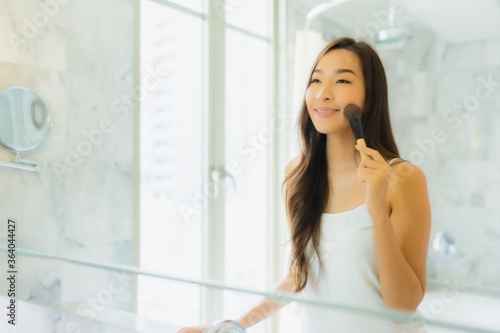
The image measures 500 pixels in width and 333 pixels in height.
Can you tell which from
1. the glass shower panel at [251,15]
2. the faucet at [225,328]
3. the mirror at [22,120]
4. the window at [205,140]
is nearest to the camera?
the faucet at [225,328]

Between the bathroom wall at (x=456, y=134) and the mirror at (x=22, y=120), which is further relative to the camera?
the bathroom wall at (x=456, y=134)

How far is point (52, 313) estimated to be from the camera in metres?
0.75

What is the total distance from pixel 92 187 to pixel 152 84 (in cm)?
36

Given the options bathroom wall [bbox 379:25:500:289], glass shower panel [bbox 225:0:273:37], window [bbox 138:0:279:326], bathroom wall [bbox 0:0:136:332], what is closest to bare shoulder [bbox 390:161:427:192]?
bathroom wall [bbox 0:0:136:332]

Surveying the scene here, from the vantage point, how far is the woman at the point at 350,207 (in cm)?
58

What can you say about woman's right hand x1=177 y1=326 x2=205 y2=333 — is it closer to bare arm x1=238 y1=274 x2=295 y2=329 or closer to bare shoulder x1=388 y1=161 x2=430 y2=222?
bare arm x1=238 y1=274 x2=295 y2=329

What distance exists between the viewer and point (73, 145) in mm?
966

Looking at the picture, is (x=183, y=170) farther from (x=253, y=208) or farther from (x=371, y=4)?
(x=371, y=4)

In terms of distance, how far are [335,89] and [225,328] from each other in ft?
1.19

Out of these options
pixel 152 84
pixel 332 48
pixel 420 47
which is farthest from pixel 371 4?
pixel 332 48

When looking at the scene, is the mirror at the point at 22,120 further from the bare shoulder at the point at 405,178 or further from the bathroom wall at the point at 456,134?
the bathroom wall at the point at 456,134

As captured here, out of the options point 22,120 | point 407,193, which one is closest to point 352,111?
point 407,193

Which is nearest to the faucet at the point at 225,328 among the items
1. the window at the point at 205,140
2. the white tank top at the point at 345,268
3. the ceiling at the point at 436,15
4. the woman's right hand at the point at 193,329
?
the woman's right hand at the point at 193,329

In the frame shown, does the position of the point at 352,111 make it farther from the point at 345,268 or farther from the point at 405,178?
the point at 345,268
